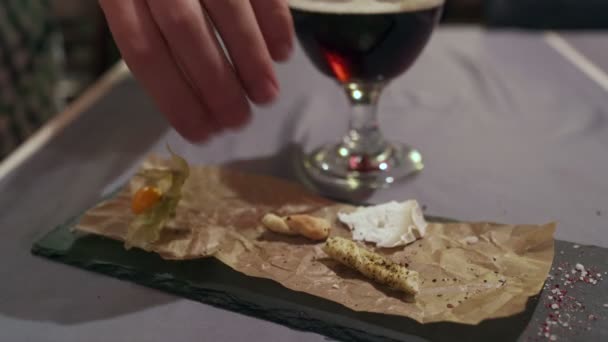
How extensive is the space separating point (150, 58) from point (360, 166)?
253 mm

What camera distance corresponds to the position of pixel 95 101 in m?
0.83

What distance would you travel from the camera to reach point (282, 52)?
0.50 metres

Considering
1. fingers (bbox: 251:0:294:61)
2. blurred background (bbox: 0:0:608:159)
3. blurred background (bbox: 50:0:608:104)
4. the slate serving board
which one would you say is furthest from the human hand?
blurred background (bbox: 50:0:608:104)

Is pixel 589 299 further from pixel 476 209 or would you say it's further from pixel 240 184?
pixel 240 184

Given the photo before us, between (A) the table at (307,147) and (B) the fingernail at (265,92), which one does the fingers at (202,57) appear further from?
(A) the table at (307,147)

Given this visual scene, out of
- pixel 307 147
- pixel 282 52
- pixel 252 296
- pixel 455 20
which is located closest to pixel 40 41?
pixel 307 147

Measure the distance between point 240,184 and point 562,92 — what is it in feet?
1.58

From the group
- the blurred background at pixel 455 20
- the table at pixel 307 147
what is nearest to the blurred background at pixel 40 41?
the blurred background at pixel 455 20

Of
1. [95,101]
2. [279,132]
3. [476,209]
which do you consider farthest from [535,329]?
[95,101]

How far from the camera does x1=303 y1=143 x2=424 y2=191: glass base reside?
0.59m

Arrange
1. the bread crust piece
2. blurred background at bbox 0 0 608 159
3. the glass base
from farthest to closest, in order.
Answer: blurred background at bbox 0 0 608 159
the glass base
the bread crust piece

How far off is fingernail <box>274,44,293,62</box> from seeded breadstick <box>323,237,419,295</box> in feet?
0.52

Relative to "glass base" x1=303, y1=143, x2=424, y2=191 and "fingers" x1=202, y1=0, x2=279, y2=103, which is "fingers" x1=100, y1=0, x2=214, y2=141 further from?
"glass base" x1=303, y1=143, x2=424, y2=191

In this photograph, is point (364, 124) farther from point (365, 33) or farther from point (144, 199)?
point (144, 199)
